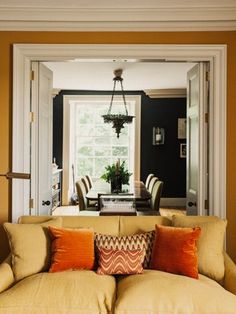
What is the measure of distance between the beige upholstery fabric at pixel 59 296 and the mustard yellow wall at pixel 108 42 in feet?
3.89

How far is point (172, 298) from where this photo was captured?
2152mm

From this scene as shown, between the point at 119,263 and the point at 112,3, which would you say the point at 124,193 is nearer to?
the point at 119,263

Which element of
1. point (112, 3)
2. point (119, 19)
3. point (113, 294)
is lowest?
point (113, 294)

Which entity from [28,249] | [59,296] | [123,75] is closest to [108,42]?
[28,249]

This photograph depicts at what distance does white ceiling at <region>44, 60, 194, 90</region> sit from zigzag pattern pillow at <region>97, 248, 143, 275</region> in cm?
312

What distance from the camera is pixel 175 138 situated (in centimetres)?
841

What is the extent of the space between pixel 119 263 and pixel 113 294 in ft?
1.05

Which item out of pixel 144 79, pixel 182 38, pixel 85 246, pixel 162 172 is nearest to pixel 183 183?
pixel 162 172

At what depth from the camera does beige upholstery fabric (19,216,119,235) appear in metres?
2.96

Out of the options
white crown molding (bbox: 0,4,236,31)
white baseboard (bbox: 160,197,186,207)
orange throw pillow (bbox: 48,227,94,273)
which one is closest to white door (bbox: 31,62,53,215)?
white crown molding (bbox: 0,4,236,31)

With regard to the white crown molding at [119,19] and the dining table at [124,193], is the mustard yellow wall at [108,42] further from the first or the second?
the dining table at [124,193]

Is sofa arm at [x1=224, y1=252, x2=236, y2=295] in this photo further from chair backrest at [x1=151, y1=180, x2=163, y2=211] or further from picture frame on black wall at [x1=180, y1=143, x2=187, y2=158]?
picture frame on black wall at [x1=180, y1=143, x2=187, y2=158]

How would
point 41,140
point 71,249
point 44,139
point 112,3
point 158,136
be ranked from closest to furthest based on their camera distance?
point 71,249, point 112,3, point 41,140, point 44,139, point 158,136

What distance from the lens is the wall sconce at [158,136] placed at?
830 cm
